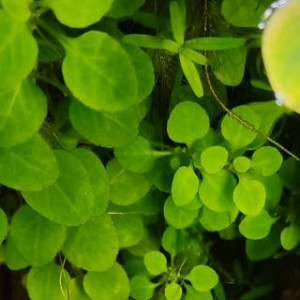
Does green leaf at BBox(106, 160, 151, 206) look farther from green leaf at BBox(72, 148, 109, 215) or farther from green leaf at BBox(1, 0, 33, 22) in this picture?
green leaf at BBox(1, 0, 33, 22)

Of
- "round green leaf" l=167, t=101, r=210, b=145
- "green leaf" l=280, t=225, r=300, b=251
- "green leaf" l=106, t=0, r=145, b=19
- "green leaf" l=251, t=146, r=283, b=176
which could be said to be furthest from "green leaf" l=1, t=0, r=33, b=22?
"green leaf" l=280, t=225, r=300, b=251

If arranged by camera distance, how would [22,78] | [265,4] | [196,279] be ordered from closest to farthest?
[22,78] → [265,4] → [196,279]

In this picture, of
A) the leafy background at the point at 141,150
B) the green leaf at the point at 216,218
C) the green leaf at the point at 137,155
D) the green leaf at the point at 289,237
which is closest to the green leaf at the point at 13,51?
the leafy background at the point at 141,150

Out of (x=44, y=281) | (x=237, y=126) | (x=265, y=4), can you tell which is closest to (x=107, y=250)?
(x=44, y=281)

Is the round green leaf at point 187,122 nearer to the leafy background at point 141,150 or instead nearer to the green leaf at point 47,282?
the leafy background at point 141,150

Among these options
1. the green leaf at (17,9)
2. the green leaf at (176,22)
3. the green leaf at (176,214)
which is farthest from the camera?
the green leaf at (176,214)

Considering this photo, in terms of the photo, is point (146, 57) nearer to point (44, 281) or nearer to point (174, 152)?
point (174, 152)
